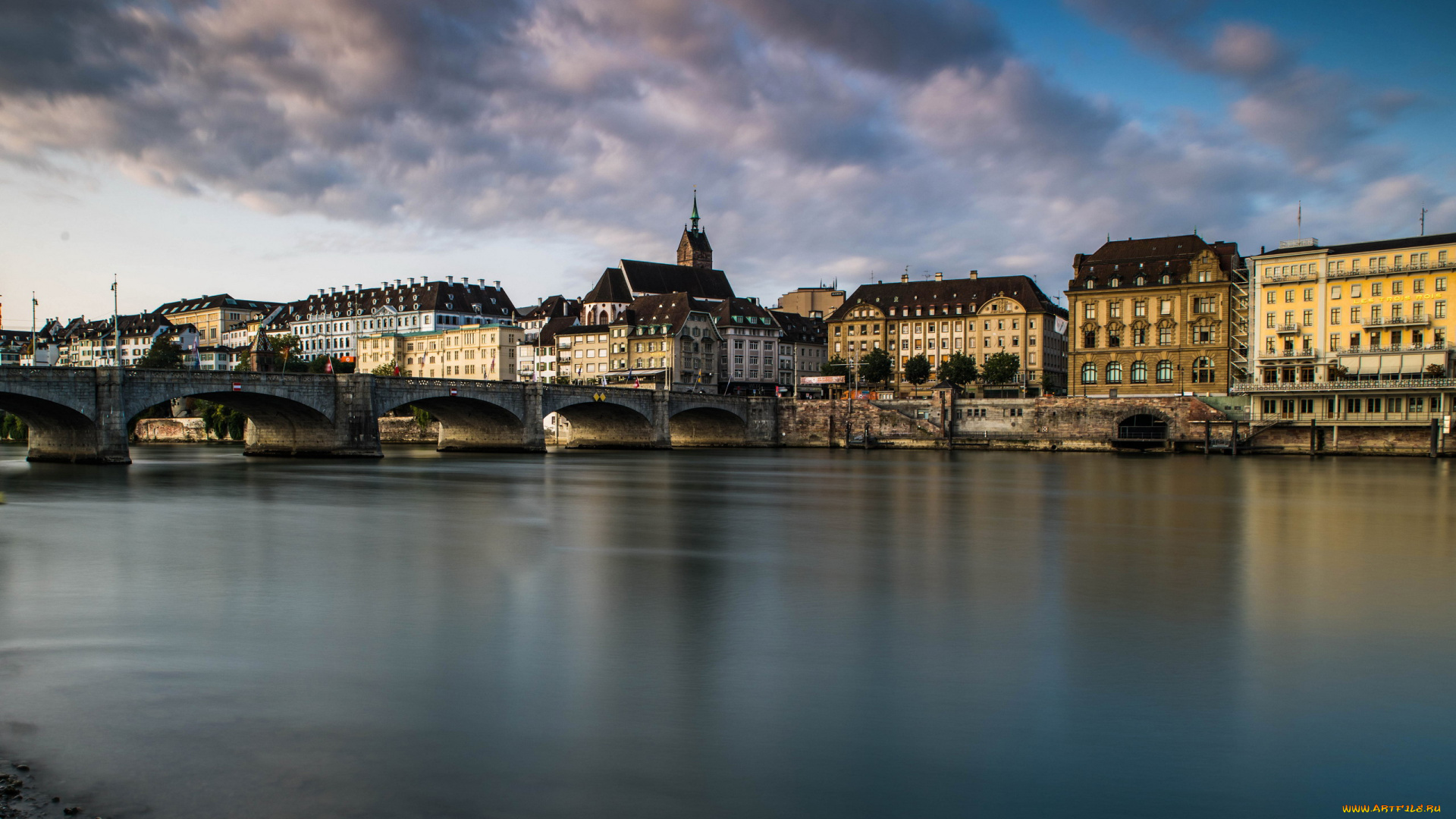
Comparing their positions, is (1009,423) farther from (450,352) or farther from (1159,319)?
(450,352)

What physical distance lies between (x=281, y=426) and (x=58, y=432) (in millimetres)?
11190

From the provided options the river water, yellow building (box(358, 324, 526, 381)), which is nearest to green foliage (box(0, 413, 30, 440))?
yellow building (box(358, 324, 526, 381))

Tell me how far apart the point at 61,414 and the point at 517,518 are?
102ft

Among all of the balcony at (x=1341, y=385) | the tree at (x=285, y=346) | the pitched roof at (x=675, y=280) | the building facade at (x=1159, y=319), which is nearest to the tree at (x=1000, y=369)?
the building facade at (x=1159, y=319)

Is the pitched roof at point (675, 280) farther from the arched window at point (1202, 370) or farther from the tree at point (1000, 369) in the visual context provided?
the arched window at point (1202, 370)

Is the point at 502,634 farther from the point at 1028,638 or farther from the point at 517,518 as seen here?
the point at 517,518

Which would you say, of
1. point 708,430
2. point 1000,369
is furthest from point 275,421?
point 1000,369

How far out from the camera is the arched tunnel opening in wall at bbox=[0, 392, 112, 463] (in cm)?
4484

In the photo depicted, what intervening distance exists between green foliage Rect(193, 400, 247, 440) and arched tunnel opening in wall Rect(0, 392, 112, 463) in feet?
132

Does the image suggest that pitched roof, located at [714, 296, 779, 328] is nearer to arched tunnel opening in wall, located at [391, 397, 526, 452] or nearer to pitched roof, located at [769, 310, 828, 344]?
pitched roof, located at [769, 310, 828, 344]

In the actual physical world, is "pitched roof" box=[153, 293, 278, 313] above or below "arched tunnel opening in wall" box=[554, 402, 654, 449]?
above

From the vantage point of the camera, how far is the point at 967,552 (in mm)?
21172

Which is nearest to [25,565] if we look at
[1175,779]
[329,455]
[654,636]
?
[654,636]

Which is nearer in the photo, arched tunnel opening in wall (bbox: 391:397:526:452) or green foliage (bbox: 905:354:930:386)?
arched tunnel opening in wall (bbox: 391:397:526:452)
